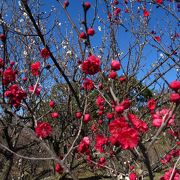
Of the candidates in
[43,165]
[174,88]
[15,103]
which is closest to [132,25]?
[15,103]

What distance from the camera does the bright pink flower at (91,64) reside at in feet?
6.51

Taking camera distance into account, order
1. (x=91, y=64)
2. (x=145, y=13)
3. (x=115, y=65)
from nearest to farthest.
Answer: (x=115, y=65) → (x=91, y=64) → (x=145, y=13)

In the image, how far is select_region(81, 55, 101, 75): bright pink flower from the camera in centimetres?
198

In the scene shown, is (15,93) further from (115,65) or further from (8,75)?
(115,65)

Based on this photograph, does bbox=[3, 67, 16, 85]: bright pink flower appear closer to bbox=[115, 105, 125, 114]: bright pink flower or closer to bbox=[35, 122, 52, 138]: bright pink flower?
bbox=[35, 122, 52, 138]: bright pink flower

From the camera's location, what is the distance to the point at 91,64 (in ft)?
6.59

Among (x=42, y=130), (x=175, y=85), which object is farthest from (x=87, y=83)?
(x=175, y=85)

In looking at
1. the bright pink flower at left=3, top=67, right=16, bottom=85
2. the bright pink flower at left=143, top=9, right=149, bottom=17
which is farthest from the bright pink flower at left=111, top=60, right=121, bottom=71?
the bright pink flower at left=143, top=9, right=149, bottom=17

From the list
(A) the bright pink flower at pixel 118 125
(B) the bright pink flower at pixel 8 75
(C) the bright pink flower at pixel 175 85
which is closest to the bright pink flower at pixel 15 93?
(B) the bright pink flower at pixel 8 75

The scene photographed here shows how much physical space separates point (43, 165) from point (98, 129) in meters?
6.80

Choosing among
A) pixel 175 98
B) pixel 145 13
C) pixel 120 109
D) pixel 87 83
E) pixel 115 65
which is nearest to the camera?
pixel 175 98

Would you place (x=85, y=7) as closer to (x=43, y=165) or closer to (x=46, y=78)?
(x=46, y=78)

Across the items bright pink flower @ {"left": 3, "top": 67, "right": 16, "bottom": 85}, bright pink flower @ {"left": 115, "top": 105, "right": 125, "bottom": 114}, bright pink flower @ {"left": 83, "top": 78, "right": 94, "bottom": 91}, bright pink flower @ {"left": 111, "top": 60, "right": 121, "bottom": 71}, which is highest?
bright pink flower @ {"left": 3, "top": 67, "right": 16, "bottom": 85}

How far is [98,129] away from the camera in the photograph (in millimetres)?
5082
